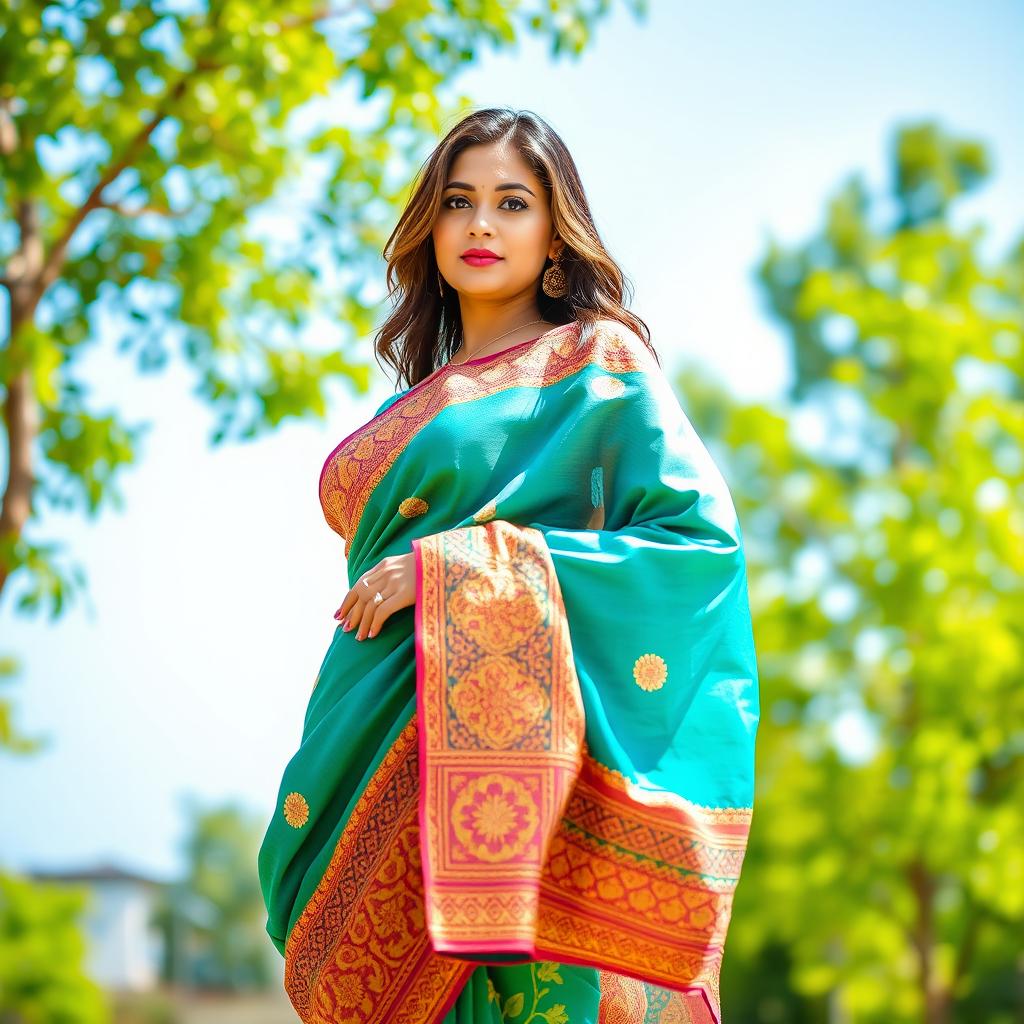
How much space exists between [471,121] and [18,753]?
34.8ft

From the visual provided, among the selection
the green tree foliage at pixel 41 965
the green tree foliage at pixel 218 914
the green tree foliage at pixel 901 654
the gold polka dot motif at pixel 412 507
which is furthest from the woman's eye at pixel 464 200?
the green tree foliage at pixel 218 914

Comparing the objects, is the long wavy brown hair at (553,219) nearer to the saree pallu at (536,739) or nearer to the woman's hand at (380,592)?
the saree pallu at (536,739)

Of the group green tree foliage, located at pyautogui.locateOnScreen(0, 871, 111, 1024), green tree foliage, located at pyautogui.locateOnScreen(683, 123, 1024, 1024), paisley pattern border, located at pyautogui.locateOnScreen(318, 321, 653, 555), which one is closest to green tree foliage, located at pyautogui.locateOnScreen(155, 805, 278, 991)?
green tree foliage, located at pyautogui.locateOnScreen(0, 871, 111, 1024)

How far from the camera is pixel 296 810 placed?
235 centimetres

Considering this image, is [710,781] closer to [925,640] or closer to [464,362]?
[464,362]

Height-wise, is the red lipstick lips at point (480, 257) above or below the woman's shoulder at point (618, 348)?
above

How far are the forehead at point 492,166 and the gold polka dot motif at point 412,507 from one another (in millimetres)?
633

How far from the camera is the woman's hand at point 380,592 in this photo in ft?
7.38

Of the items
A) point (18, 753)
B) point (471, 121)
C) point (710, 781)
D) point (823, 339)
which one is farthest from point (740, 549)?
point (823, 339)

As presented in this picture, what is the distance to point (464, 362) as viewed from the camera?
265 cm

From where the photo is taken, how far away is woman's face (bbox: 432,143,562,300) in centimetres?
262

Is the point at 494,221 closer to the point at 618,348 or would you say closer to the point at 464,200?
the point at 464,200

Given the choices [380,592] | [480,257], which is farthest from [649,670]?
[480,257]

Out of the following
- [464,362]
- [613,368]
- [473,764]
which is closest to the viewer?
[473,764]
